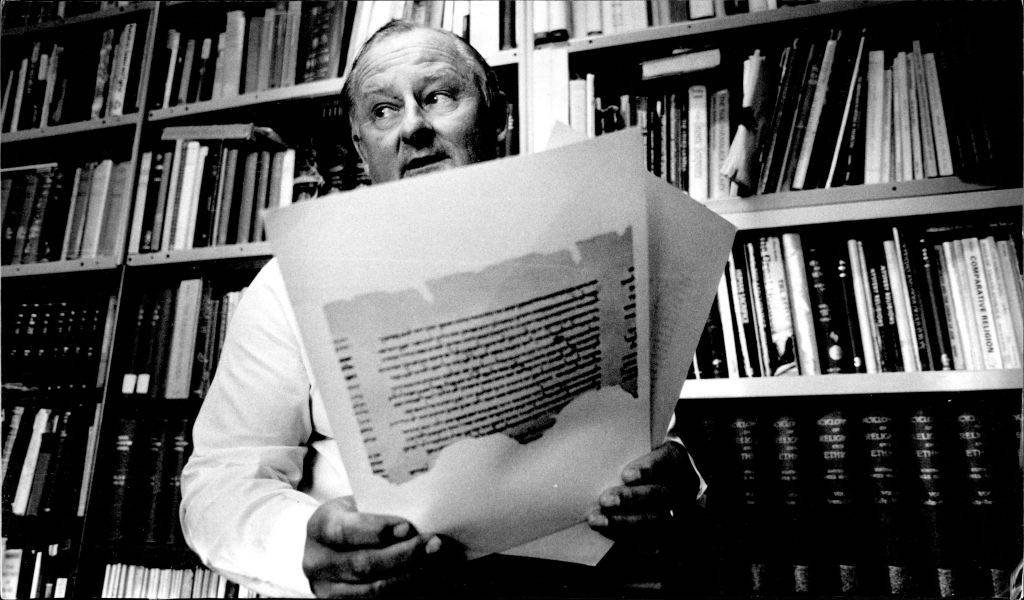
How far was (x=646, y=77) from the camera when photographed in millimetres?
1112

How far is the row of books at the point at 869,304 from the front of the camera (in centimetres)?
90

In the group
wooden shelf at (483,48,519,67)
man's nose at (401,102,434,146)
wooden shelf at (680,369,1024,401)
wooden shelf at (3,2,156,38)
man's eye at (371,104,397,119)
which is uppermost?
wooden shelf at (3,2,156,38)

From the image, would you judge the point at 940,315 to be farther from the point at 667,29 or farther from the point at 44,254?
the point at 44,254

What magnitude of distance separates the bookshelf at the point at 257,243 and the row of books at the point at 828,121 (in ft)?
0.14

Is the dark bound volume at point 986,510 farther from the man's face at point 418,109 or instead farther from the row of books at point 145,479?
the row of books at point 145,479

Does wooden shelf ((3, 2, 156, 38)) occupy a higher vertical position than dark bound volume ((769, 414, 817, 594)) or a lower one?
higher

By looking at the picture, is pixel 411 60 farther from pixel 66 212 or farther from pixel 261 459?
pixel 66 212

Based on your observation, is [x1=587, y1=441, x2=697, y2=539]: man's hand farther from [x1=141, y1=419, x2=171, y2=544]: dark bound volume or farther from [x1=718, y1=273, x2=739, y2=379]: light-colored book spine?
[x1=141, y1=419, x2=171, y2=544]: dark bound volume

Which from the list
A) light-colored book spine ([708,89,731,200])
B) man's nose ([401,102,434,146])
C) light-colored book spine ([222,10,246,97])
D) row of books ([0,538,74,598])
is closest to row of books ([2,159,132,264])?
light-colored book spine ([222,10,246,97])

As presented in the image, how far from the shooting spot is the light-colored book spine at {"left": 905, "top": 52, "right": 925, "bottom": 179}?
0.96 m

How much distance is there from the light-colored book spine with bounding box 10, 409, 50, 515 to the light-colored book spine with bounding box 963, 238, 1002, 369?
6.22ft

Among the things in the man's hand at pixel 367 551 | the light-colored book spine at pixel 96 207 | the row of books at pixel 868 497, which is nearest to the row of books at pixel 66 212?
the light-colored book spine at pixel 96 207

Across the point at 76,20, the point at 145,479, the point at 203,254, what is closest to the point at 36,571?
the point at 145,479

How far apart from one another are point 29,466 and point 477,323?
145 centimetres
